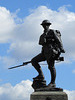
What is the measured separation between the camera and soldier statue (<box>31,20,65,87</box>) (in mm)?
14516

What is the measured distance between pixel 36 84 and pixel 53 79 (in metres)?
1.05

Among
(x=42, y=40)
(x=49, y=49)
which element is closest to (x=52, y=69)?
(x=49, y=49)

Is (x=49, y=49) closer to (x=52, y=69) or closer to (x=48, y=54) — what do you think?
(x=48, y=54)

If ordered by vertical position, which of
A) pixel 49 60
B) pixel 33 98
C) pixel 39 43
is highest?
pixel 39 43

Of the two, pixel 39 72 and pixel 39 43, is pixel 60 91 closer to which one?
pixel 39 72

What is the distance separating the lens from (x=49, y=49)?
14.6m

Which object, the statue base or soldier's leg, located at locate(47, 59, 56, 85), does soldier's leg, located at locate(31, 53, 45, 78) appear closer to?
the statue base

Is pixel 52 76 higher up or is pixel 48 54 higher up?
pixel 48 54

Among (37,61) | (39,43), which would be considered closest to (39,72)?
(37,61)

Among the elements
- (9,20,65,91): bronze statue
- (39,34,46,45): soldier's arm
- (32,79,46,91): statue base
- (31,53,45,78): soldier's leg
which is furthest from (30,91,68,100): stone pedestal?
(39,34,46,45): soldier's arm

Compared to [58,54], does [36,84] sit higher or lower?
lower

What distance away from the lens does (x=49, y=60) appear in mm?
14633

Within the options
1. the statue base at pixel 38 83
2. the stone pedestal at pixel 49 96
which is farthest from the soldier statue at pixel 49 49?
the stone pedestal at pixel 49 96

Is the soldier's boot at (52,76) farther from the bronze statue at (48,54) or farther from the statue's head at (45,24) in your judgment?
the statue's head at (45,24)
